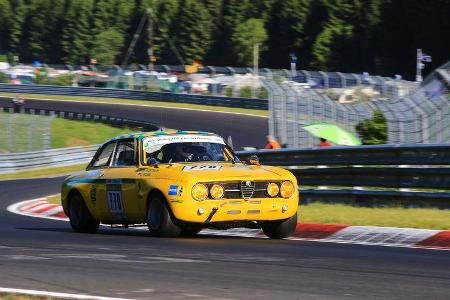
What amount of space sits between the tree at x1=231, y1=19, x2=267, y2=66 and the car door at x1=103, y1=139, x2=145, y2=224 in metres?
94.1

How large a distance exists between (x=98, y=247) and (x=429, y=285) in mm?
4398

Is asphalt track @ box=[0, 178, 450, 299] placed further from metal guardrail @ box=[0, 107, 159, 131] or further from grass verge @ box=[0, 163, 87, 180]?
metal guardrail @ box=[0, 107, 159, 131]

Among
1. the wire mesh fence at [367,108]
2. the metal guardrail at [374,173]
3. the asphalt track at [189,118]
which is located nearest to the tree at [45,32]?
the asphalt track at [189,118]

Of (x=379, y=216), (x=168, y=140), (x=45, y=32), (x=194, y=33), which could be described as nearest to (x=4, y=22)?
(x=45, y=32)

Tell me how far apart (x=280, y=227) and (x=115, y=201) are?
2205mm

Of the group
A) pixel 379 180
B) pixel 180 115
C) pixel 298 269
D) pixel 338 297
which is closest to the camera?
pixel 338 297

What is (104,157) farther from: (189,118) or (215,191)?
(189,118)

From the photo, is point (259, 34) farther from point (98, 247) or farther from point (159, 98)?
point (98, 247)

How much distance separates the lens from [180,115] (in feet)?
181

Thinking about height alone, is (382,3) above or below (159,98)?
above

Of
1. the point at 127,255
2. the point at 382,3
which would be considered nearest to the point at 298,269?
the point at 127,255

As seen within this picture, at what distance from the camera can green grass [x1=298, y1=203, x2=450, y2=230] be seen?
13.0 metres

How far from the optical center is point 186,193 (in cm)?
1162

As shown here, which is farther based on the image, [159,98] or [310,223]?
[159,98]
